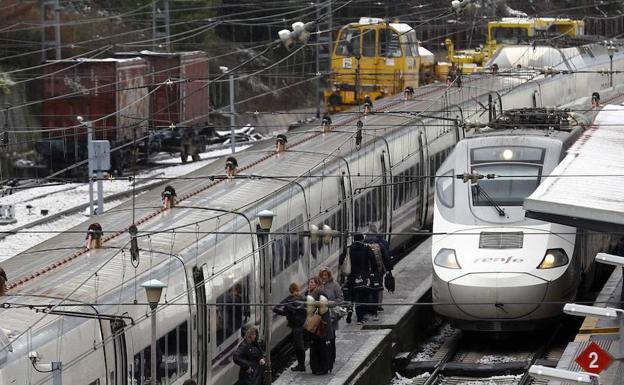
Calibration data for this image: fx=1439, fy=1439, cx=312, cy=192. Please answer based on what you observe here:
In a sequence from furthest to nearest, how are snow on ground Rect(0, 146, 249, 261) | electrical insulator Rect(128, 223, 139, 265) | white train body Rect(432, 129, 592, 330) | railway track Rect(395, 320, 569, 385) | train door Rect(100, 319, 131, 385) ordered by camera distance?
snow on ground Rect(0, 146, 249, 261) → railway track Rect(395, 320, 569, 385) → white train body Rect(432, 129, 592, 330) → electrical insulator Rect(128, 223, 139, 265) → train door Rect(100, 319, 131, 385)

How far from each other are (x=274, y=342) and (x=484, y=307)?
9.12 ft

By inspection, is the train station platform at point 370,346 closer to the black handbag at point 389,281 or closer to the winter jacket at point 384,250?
A: the black handbag at point 389,281

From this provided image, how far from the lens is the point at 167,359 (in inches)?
575

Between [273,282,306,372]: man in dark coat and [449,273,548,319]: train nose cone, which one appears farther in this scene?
[449,273,548,319]: train nose cone

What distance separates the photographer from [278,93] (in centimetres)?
5797

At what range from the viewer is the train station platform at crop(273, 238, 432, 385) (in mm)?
16984

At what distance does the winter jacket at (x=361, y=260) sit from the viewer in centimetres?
1914

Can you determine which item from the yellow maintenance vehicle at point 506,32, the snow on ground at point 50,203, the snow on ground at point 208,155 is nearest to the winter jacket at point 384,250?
the snow on ground at point 50,203

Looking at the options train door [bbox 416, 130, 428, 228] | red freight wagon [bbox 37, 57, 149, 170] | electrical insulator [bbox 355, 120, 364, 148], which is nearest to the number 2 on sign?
electrical insulator [bbox 355, 120, 364, 148]

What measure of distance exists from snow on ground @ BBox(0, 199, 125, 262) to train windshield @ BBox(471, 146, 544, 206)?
428 inches

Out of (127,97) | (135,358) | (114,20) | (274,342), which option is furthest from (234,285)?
(114,20)

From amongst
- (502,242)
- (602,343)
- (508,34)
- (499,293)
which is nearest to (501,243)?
(502,242)

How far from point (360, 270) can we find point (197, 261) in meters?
3.81

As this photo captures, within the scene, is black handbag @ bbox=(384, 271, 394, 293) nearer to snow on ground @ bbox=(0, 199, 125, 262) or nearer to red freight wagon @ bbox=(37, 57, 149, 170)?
snow on ground @ bbox=(0, 199, 125, 262)
